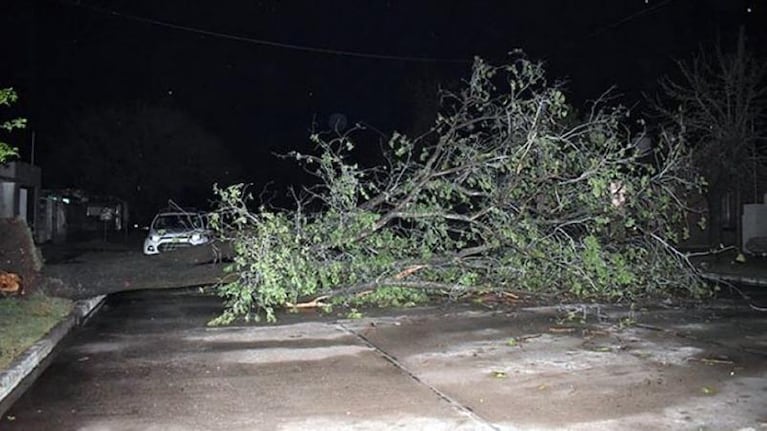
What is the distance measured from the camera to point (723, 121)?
18.9 meters

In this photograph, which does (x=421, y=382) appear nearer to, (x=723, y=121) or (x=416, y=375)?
(x=416, y=375)

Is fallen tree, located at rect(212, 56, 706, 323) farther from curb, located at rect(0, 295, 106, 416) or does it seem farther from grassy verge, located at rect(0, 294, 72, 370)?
grassy verge, located at rect(0, 294, 72, 370)

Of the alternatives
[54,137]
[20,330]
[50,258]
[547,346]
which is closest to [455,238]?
[547,346]

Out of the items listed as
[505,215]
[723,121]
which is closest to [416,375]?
[505,215]

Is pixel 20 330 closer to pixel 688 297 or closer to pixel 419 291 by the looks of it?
pixel 419 291

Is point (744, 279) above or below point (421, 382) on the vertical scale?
above

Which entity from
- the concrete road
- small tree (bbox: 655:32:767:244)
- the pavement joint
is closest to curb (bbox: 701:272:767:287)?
small tree (bbox: 655:32:767:244)

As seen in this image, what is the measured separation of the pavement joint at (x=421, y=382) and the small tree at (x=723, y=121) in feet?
36.9

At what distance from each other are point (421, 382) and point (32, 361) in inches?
152

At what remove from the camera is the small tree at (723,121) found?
18.2 m

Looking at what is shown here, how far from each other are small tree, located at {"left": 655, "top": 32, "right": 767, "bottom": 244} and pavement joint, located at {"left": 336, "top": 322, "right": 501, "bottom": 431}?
11260 mm

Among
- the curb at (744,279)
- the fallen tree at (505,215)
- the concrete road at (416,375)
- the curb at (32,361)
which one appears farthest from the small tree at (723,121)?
the curb at (32,361)

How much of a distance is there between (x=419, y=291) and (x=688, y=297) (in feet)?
14.1

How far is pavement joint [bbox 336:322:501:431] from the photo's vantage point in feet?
17.7
